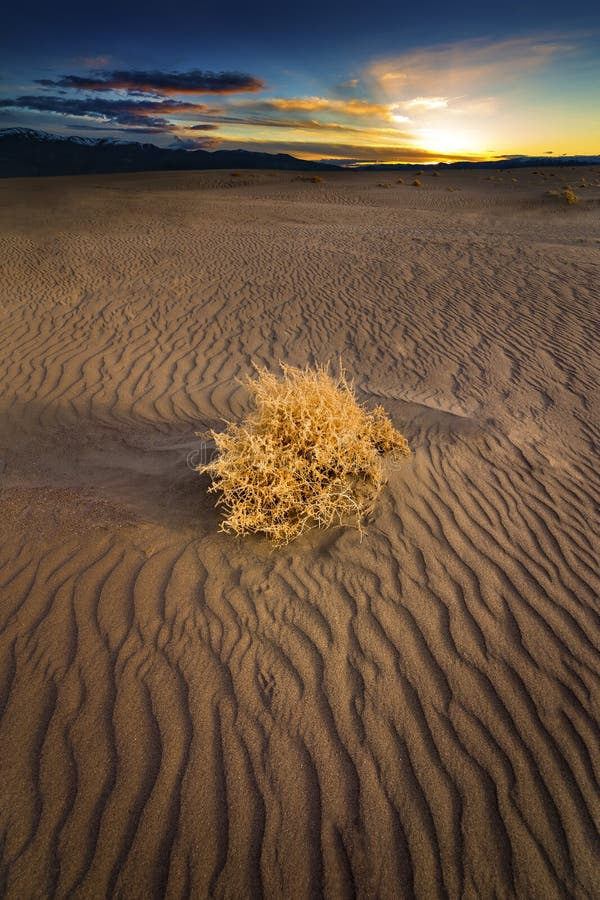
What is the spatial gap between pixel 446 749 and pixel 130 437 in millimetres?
4224

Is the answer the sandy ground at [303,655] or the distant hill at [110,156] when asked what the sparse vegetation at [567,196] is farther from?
the distant hill at [110,156]

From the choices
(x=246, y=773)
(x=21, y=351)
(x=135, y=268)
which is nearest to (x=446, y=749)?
(x=246, y=773)

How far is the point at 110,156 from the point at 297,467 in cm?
11391

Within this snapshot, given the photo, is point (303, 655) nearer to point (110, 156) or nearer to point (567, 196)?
point (567, 196)

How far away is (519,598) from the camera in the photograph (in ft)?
10.9

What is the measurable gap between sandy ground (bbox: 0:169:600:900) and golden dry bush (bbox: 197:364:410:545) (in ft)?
0.59

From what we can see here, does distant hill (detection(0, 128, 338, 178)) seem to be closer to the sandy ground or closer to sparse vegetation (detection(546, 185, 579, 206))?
sparse vegetation (detection(546, 185, 579, 206))

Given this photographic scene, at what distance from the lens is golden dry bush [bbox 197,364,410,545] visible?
12.2 ft

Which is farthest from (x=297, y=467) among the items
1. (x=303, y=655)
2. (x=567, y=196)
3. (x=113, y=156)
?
(x=113, y=156)

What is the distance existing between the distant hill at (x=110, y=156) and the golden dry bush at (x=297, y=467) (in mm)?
83136

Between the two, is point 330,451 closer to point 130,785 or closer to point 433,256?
point 130,785

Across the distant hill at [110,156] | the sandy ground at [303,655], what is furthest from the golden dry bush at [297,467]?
the distant hill at [110,156]

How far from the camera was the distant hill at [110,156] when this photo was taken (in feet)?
265

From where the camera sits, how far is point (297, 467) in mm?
3783
